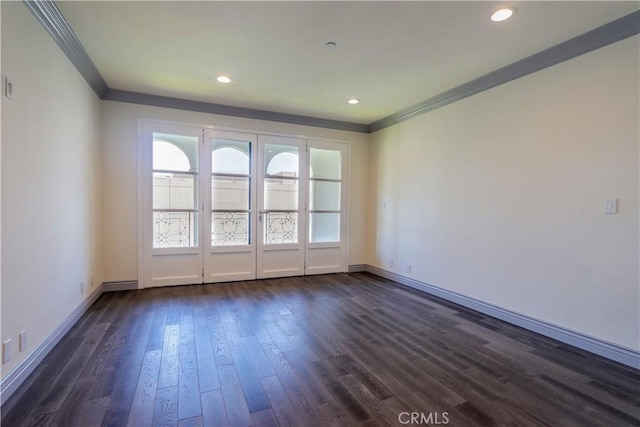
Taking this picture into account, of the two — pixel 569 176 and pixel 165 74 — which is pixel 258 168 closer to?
Answer: pixel 165 74

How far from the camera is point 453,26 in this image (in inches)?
96.2

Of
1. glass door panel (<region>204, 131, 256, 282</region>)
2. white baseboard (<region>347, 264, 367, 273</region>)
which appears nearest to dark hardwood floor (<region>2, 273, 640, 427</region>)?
glass door panel (<region>204, 131, 256, 282</region>)

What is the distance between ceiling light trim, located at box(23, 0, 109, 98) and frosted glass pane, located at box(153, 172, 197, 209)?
1.28m

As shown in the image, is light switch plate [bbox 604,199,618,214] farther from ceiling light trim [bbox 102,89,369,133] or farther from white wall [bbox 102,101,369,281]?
white wall [bbox 102,101,369,281]

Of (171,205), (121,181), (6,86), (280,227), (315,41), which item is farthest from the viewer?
(280,227)

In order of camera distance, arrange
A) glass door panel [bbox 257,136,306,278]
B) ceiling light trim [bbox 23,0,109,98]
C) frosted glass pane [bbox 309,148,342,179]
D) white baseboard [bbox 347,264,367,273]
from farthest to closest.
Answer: white baseboard [bbox 347,264,367,273] < frosted glass pane [bbox 309,148,342,179] < glass door panel [bbox 257,136,306,278] < ceiling light trim [bbox 23,0,109,98]

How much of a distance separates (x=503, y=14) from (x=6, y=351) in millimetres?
3949

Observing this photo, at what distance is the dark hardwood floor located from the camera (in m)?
1.74

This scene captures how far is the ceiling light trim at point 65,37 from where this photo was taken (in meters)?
2.12

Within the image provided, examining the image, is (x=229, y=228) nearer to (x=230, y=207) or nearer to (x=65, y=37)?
(x=230, y=207)

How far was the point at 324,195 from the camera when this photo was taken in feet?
17.3

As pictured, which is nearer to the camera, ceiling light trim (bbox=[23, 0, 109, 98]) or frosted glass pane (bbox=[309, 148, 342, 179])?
ceiling light trim (bbox=[23, 0, 109, 98])

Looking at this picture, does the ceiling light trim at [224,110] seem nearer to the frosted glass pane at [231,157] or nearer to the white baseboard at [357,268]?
the frosted glass pane at [231,157]

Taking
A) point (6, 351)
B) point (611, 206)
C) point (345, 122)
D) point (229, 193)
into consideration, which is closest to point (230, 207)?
point (229, 193)
